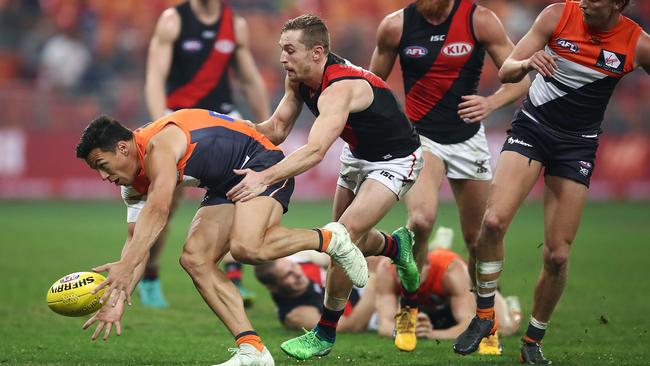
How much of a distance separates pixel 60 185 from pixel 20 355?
540 inches

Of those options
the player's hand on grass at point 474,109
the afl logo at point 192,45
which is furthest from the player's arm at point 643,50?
the afl logo at point 192,45

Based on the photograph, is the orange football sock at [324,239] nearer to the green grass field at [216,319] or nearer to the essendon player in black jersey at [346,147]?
the essendon player in black jersey at [346,147]

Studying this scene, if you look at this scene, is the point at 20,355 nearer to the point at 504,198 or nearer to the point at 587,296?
the point at 504,198

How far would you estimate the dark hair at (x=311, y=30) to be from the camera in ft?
24.2

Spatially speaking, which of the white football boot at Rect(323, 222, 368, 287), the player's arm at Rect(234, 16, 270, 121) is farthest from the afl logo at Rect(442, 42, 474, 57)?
the player's arm at Rect(234, 16, 270, 121)

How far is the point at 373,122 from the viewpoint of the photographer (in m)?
7.68

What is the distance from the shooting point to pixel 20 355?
764 cm

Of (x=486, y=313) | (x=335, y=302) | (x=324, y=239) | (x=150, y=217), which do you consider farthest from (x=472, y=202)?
(x=150, y=217)

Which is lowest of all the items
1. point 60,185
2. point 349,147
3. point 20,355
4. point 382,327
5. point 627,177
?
point 627,177

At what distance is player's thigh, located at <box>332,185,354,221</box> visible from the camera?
8.29 metres

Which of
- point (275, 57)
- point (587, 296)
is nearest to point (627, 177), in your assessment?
point (275, 57)

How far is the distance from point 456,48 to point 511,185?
5.52 feet

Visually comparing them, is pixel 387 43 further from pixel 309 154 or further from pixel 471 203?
pixel 309 154

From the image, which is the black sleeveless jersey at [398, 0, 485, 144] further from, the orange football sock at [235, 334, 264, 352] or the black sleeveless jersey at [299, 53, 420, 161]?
the orange football sock at [235, 334, 264, 352]
